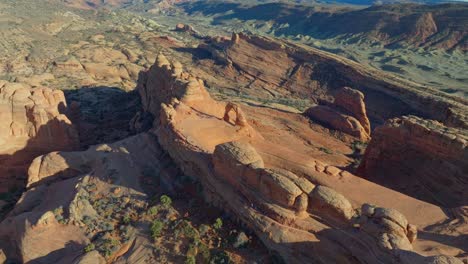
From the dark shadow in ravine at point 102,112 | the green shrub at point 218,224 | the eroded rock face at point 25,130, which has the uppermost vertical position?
the green shrub at point 218,224

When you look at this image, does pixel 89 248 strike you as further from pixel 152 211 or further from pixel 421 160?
pixel 421 160

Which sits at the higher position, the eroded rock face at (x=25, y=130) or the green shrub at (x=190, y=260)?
the green shrub at (x=190, y=260)

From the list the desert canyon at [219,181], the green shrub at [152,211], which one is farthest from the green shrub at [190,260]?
the green shrub at [152,211]

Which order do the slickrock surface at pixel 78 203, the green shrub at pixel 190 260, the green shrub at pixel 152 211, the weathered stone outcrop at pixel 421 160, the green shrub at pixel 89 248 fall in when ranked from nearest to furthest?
the green shrub at pixel 190 260, the green shrub at pixel 89 248, the slickrock surface at pixel 78 203, the green shrub at pixel 152 211, the weathered stone outcrop at pixel 421 160

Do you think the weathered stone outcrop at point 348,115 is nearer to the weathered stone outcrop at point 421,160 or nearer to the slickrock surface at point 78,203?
the weathered stone outcrop at point 421,160

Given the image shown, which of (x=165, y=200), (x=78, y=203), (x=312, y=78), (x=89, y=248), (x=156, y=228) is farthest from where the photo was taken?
(x=312, y=78)

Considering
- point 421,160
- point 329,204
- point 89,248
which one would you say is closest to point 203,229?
point 89,248
